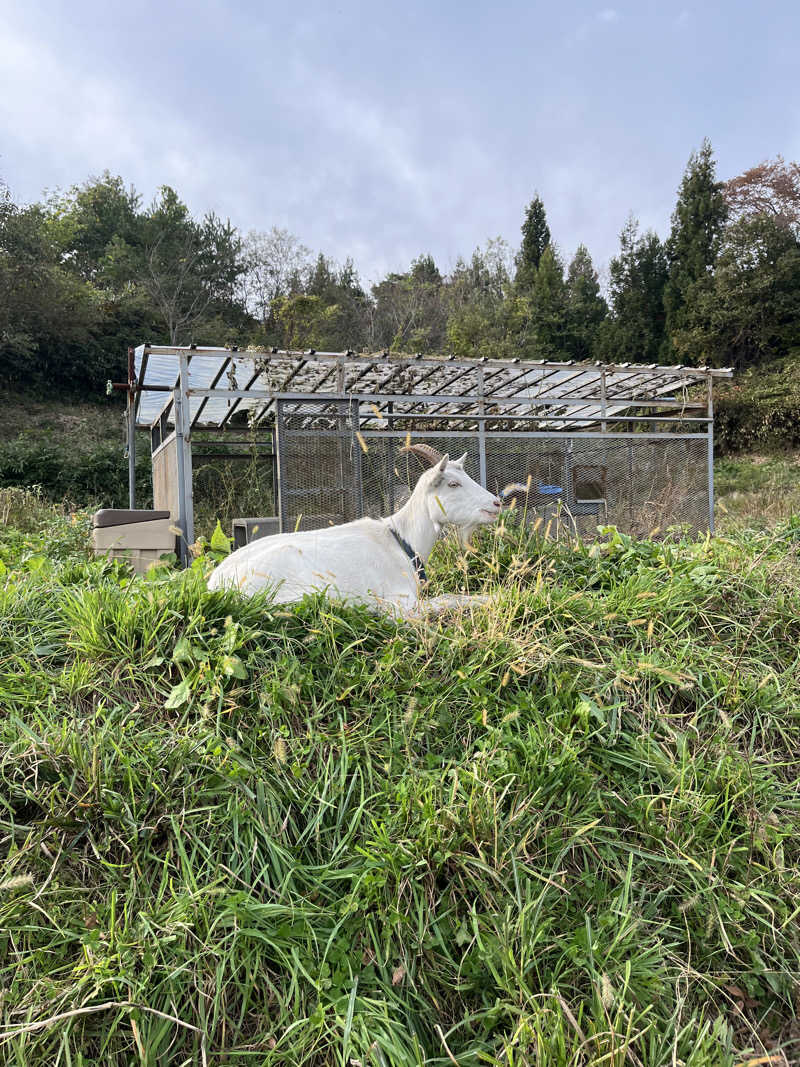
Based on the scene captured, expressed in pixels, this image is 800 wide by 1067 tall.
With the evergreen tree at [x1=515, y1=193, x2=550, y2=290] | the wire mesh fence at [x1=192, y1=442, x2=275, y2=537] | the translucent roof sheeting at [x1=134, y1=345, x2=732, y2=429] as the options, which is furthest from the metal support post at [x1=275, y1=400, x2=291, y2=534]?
the evergreen tree at [x1=515, y1=193, x2=550, y2=290]

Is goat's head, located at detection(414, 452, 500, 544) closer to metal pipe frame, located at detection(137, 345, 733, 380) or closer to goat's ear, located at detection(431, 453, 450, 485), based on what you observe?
goat's ear, located at detection(431, 453, 450, 485)

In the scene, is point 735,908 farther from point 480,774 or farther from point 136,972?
point 136,972

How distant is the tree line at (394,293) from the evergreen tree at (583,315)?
0.11 metres

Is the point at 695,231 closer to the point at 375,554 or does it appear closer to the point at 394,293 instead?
the point at 394,293

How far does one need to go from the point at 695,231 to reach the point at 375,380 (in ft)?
94.1

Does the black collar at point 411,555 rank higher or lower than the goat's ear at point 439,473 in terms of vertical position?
lower

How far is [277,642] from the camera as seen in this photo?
2.77 meters

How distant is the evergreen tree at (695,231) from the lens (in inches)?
1273

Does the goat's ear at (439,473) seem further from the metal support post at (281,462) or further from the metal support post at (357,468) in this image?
the metal support post at (357,468)

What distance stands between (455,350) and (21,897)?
91.3ft

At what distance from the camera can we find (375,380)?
12.9 meters

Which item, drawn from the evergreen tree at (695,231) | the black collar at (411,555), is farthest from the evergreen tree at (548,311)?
the black collar at (411,555)

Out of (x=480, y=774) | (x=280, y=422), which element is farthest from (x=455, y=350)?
(x=480, y=774)

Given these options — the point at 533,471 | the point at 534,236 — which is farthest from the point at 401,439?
the point at 534,236
